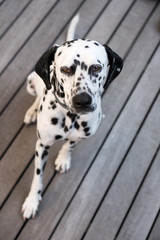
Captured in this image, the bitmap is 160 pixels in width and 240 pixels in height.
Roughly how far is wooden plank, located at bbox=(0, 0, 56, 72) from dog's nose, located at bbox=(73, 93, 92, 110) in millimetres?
1702

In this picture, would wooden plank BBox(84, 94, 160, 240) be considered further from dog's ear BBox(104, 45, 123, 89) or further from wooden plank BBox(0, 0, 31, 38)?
wooden plank BBox(0, 0, 31, 38)

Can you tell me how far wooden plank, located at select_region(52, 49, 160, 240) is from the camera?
2.76 m

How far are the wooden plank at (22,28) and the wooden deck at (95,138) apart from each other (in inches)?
0.4

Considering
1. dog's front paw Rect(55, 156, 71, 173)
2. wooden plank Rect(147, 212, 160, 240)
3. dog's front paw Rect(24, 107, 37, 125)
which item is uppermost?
dog's front paw Rect(24, 107, 37, 125)

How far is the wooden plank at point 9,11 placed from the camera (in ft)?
11.3

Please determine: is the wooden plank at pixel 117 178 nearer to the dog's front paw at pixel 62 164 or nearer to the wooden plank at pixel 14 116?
the dog's front paw at pixel 62 164

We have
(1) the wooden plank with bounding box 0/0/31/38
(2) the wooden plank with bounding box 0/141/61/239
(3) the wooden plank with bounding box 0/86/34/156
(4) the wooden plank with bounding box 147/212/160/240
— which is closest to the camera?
(2) the wooden plank with bounding box 0/141/61/239

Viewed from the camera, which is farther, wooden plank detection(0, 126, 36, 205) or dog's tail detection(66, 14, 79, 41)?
dog's tail detection(66, 14, 79, 41)

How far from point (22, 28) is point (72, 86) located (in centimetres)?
192

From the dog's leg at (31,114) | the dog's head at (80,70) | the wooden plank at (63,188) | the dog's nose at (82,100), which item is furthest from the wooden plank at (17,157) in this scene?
the dog's nose at (82,100)

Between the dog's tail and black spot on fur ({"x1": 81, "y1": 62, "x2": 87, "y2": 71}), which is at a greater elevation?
the dog's tail

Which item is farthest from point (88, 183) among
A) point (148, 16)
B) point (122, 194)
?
point (148, 16)

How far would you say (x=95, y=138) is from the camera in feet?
10.1

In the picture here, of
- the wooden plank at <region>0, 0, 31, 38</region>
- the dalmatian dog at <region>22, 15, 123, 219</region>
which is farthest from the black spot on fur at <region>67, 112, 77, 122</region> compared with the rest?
the wooden plank at <region>0, 0, 31, 38</region>
